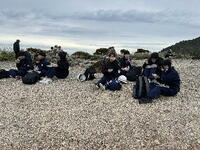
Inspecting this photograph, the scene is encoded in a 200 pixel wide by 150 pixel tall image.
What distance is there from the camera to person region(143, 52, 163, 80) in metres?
18.0

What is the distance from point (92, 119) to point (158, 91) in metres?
3.31

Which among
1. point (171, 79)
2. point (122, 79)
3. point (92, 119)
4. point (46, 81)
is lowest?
point (92, 119)

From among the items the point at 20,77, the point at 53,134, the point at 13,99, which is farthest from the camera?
the point at 20,77

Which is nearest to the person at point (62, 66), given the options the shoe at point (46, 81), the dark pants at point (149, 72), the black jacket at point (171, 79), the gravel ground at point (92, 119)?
the shoe at point (46, 81)

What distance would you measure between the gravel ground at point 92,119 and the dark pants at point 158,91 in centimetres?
21

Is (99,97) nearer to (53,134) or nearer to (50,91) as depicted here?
(50,91)

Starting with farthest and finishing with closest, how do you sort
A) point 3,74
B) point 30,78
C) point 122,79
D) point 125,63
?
point 3,74, point 125,63, point 30,78, point 122,79

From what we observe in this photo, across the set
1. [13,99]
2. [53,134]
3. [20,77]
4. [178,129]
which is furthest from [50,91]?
[178,129]

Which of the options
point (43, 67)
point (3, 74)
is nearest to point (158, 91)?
point (43, 67)

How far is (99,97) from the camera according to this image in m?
16.7

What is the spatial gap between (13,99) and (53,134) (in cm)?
426

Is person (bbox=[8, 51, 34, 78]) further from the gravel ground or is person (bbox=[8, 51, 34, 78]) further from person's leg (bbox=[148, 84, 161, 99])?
person's leg (bbox=[148, 84, 161, 99])

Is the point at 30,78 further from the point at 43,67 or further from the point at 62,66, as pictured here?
the point at 62,66

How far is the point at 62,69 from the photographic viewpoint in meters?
20.5
